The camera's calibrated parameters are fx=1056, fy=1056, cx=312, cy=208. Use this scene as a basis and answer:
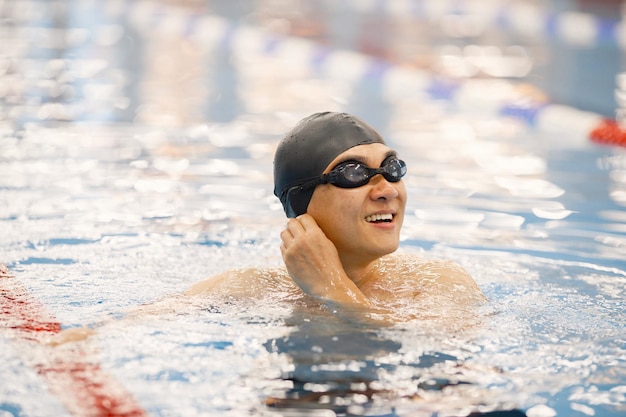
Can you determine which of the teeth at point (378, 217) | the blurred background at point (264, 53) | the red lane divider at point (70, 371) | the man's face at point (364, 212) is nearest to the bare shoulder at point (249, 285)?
the man's face at point (364, 212)

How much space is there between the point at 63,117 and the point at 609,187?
13.5 ft

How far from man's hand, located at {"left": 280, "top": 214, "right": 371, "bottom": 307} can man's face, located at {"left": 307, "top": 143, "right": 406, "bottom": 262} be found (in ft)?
0.22

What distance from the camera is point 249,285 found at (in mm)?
3449

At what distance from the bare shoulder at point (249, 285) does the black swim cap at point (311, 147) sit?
0.25 meters

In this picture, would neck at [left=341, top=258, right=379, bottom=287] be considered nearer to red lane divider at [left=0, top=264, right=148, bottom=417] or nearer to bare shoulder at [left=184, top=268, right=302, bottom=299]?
bare shoulder at [left=184, top=268, right=302, bottom=299]

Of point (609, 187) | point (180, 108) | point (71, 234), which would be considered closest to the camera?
point (71, 234)

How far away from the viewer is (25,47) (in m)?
12.0

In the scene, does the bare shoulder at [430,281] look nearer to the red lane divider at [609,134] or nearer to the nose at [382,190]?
the nose at [382,190]

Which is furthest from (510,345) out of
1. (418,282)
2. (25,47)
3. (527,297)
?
(25,47)

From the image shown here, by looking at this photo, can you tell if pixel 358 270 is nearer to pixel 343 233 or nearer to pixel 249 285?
pixel 343 233

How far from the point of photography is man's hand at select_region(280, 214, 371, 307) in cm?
315

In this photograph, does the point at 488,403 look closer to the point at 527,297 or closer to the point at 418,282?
the point at 418,282

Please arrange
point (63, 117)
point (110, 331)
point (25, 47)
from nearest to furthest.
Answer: point (110, 331) → point (63, 117) → point (25, 47)

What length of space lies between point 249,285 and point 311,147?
1.65 feet
